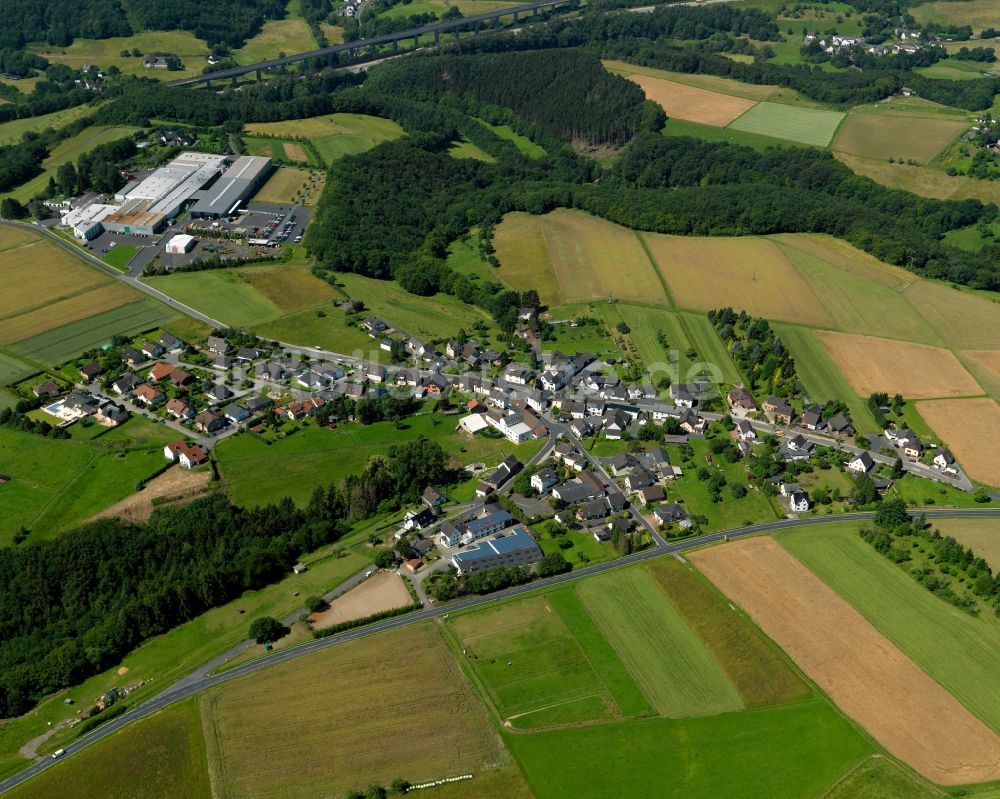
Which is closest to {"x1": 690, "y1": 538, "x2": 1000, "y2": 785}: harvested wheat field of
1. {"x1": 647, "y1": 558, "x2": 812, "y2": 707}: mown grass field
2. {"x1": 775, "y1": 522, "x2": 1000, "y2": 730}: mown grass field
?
{"x1": 775, "y1": 522, "x2": 1000, "y2": 730}: mown grass field

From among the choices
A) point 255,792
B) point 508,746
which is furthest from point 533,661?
point 255,792

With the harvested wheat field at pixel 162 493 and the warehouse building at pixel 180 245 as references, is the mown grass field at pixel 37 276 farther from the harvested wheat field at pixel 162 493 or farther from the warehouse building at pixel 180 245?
the harvested wheat field at pixel 162 493

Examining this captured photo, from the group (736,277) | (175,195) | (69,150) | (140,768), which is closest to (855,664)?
(140,768)

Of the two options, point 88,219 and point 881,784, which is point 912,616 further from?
point 88,219

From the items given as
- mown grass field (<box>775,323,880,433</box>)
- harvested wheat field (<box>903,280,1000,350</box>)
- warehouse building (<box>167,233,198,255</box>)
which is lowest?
mown grass field (<box>775,323,880,433</box>)

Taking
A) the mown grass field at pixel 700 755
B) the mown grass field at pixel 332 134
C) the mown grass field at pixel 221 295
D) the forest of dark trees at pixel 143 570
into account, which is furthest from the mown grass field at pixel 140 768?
the mown grass field at pixel 332 134

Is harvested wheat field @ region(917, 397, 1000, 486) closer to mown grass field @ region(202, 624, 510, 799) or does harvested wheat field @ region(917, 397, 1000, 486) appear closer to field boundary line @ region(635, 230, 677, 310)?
field boundary line @ region(635, 230, 677, 310)
